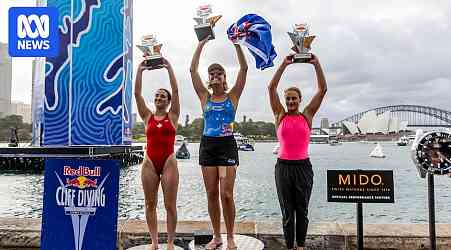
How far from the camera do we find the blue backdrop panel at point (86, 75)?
27.2ft

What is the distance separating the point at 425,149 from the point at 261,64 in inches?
69.8

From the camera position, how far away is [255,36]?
3.73 m

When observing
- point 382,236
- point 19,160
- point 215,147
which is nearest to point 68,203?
point 215,147

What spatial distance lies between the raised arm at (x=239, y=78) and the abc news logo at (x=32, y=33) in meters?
2.06

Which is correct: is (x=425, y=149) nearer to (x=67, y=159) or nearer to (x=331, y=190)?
(x=331, y=190)

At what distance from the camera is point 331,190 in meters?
3.50

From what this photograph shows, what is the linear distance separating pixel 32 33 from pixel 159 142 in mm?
2003

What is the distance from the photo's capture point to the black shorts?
11.8ft

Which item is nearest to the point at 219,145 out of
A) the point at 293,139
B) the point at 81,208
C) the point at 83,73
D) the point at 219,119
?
the point at 219,119

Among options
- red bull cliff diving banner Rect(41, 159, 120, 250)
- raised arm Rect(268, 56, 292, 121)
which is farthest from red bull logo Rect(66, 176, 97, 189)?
raised arm Rect(268, 56, 292, 121)

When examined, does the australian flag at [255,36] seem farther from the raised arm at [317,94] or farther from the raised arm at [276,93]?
the raised arm at [317,94]

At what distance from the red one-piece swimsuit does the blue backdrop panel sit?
4.42 meters

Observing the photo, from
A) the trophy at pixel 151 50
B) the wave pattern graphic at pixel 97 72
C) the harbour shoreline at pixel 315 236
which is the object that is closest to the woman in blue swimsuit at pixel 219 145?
the trophy at pixel 151 50

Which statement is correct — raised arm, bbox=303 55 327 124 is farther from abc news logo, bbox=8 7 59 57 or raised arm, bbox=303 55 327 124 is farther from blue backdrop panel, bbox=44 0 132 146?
blue backdrop panel, bbox=44 0 132 146
